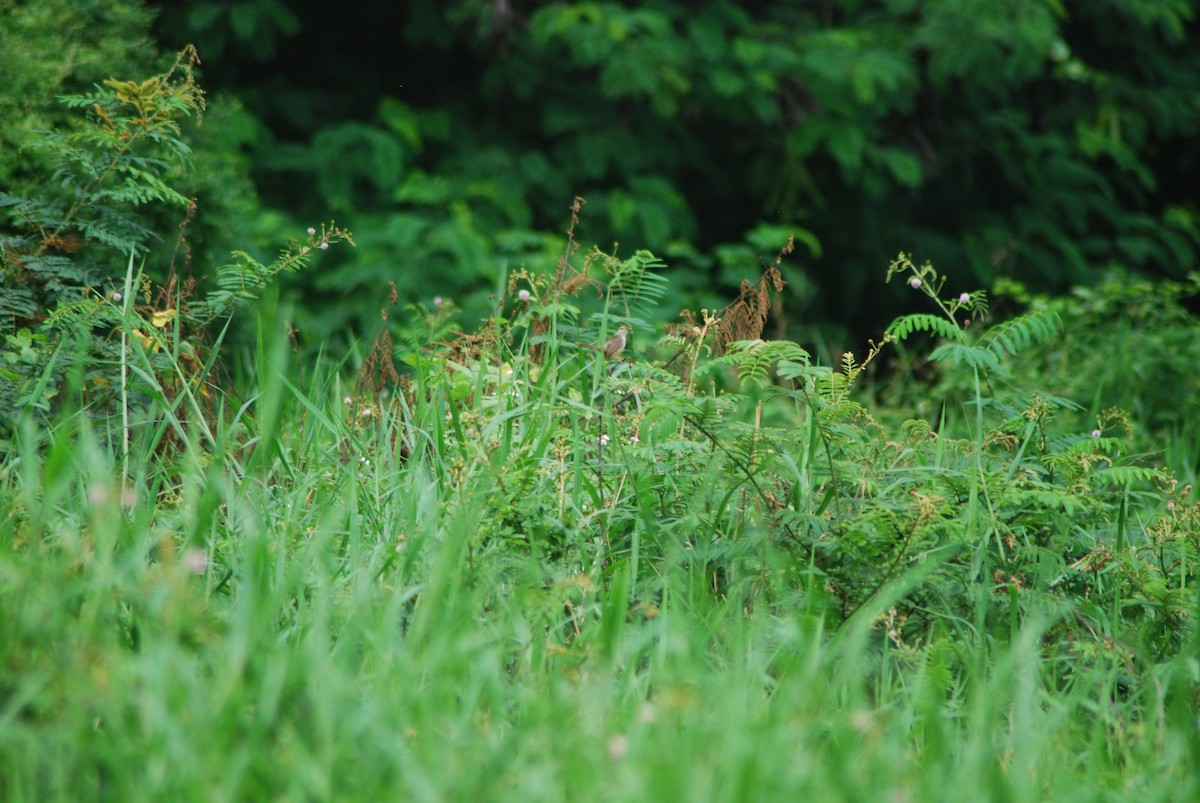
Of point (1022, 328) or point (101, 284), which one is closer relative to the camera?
point (1022, 328)

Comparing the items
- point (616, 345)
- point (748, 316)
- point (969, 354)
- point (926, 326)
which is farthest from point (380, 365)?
point (969, 354)

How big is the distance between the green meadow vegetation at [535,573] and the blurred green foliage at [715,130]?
2265mm

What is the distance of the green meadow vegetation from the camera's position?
5.59 ft

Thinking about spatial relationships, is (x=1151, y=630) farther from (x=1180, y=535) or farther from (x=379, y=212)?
(x=379, y=212)

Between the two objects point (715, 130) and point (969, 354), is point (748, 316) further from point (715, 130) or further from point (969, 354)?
point (715, 130)

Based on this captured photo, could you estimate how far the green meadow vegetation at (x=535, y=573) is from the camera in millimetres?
1703

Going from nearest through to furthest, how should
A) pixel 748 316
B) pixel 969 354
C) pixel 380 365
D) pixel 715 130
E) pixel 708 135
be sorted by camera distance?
pixel 969 354, pixel 748 316, pixel 380 365, pixel 715 130, pixel 708 135

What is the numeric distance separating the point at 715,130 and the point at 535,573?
5269 millimetres

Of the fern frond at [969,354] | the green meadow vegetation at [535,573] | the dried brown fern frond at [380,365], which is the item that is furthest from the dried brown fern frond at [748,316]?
the dried brown fern frond at [380,365]

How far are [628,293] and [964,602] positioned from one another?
139 cm

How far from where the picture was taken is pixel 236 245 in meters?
4.29

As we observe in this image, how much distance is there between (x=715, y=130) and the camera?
7.14 metres

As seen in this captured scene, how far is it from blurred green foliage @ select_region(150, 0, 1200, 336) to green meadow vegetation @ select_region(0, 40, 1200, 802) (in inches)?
89.2

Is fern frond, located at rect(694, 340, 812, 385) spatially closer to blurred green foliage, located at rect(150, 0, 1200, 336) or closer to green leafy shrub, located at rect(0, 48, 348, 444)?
green leafy shrub, located at rect(0, 48, 348, 444)
